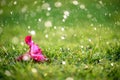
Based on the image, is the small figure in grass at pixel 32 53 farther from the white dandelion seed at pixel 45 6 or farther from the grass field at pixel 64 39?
the white dandelion seed at pixel 45 6

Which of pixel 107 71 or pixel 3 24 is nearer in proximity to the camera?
pixel 107 71

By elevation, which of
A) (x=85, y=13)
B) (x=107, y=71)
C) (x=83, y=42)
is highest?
(x=85, y=13)

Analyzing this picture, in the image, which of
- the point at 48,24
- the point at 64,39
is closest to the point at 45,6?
the point at 48,24

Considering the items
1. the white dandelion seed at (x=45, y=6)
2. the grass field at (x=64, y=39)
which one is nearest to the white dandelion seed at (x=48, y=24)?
the grass field at (x=64, y=39)

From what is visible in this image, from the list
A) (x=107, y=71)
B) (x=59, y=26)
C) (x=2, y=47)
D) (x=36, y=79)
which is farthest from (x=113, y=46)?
(x=2, y=47)

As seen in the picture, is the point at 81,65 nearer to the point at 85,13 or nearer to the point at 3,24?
the point at 85,13

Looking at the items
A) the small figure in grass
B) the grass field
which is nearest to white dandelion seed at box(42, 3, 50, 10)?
the grass field

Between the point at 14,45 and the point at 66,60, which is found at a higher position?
the point at 14,45

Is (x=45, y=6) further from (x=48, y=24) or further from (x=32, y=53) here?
(x=32, y=53)
